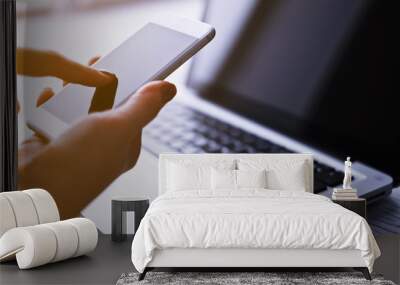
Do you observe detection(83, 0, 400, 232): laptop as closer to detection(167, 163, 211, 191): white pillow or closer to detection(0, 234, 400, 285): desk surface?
detection(167, 163, 211, 191): white pillow

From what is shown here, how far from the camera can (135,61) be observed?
6.84m

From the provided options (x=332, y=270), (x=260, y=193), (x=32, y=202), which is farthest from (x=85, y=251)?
(x=332, y=270)

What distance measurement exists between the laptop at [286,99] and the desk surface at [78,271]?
4.39 ft

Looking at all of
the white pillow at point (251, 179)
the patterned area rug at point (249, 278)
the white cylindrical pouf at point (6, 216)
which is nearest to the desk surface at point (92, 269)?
the patterned area rug at point (249, 278)

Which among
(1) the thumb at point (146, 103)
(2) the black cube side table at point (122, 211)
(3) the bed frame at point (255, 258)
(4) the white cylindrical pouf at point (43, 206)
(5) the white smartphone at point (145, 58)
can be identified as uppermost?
(5) the white smartphone at point (145, 58)

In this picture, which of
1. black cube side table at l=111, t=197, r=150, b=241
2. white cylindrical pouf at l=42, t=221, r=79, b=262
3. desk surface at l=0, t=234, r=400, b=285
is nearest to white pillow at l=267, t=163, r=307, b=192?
desk surface at l=0, t=234, r=400, b=285

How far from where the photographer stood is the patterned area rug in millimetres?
4578

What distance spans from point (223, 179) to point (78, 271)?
5.49 feet

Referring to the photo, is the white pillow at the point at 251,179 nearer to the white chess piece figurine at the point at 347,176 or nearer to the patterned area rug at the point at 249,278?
the white chess piece figurine at the point at 347,176

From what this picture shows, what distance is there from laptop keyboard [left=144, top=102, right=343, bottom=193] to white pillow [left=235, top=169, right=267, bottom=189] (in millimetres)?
598

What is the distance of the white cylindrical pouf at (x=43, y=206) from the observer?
5.49 m

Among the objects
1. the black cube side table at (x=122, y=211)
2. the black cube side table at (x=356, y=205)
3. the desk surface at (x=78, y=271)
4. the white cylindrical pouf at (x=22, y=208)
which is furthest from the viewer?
the black cube side table at (x=122, y=211)

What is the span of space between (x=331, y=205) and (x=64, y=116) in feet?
10.4

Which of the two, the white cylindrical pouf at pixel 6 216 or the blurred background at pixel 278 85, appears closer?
the white cylindrical pouf at pixel 6 216
